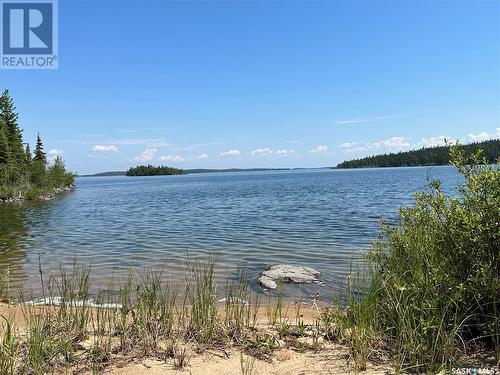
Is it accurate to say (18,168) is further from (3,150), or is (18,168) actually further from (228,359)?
(228,359)

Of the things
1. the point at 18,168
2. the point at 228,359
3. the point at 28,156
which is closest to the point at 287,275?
the point at 228,359

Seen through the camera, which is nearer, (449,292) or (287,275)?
(449,292)

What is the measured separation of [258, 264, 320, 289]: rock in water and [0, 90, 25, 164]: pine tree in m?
58.7

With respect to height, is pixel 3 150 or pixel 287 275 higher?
pixel 3 150

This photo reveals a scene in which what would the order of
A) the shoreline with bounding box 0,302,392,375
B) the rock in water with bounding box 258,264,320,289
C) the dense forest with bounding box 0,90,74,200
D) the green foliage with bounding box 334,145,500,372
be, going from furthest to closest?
the dense forest with bounding box 0,90,74,200, the rock in water with bounding box 258,264,320,289, the shoreline with bounding box 0,302,392,375, the green foliage with bounding box 334,145,500,372

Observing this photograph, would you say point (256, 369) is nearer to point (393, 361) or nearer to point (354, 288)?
point (393, 361)

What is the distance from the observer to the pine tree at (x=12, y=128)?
59075 mm

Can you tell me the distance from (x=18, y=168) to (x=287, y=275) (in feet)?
178

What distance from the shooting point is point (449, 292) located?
464cm

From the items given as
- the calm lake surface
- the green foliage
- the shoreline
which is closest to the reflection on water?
the calm lake surface

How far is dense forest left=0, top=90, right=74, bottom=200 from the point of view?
5003cm

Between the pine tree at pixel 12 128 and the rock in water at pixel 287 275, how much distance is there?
58.7 metres

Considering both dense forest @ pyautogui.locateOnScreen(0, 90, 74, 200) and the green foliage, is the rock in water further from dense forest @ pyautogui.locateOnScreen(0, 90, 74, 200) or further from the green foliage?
dense forest @ pyautogui.locateOnScreen(0, 90, 74, 200)

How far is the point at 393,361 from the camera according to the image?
4.45 m
